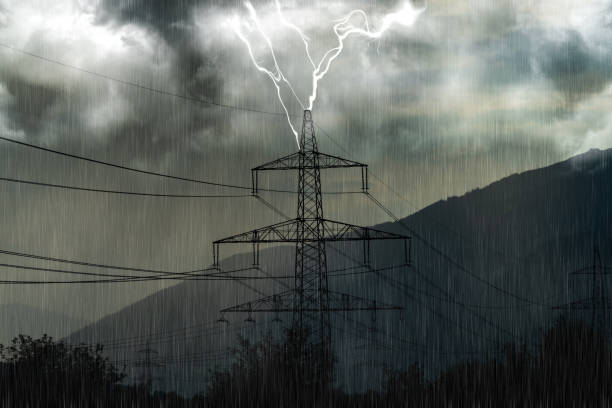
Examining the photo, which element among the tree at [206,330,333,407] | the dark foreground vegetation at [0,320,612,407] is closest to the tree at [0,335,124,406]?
the dark foreground vegetation at [0,320,612,407]

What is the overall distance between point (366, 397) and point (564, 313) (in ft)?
70.6

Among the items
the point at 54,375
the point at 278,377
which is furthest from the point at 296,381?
the point at 54,375

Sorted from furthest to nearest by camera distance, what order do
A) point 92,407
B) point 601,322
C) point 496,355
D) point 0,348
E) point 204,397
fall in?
point 601,322
point 496,355
point 0,348
point 204,397
point 92,407

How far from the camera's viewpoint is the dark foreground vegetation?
33.5 meters

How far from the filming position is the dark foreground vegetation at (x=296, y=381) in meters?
33.5

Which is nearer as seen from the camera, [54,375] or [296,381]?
[296,381]

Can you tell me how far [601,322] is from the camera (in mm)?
51969

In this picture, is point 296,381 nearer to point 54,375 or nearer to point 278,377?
point 278,377

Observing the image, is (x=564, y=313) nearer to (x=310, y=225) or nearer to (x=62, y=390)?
(x=310, y=225)

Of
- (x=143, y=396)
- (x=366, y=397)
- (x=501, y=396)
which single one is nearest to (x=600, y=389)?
(x=501, y=396)

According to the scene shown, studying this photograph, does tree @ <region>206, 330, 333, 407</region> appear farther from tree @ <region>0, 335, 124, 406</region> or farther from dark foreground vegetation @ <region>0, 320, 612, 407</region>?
tree @ <region>0, 335, 124, 406</region>

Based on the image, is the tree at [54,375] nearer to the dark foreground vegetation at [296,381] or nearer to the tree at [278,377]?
the dark foreground vegetation at [296,381]

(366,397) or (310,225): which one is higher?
(310,225)

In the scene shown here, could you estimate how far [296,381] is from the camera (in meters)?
33.6
